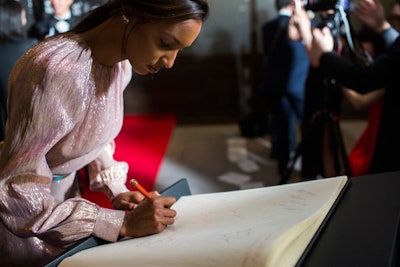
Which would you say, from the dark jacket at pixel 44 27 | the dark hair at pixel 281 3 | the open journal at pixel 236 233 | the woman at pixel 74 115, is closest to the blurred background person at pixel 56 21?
the dark jacket at pixel 44 27

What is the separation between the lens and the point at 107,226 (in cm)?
70

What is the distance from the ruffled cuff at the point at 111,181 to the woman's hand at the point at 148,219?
0.61 ft

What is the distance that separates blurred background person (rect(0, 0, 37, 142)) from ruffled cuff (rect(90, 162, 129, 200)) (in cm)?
79

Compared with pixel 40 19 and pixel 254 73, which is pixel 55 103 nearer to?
pixel 40 19

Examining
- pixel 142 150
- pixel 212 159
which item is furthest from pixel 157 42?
pixel 212 159

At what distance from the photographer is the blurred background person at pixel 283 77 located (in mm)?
3133

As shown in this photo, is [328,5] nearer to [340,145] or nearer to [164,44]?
[340,145]

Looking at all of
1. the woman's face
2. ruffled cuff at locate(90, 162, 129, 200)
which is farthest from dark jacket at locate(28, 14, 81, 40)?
the woman's face

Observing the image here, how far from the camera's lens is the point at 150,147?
323 centimetres

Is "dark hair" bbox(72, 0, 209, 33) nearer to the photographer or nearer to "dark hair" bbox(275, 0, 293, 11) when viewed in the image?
the photographer

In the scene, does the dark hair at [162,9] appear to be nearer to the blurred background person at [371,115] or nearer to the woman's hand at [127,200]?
the woman's hand at [127,200]

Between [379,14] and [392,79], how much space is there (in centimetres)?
34

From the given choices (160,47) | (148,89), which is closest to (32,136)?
(160,47)

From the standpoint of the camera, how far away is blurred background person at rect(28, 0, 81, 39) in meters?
1.89
